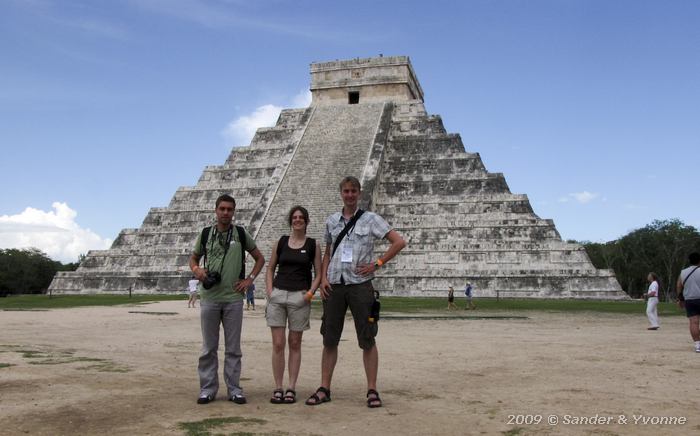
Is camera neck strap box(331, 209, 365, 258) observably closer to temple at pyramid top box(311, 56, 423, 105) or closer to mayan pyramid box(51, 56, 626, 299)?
mayan pyramid box(51, 56, 626, 299)

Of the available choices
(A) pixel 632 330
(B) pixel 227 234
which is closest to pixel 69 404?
(B) pixel 227 234

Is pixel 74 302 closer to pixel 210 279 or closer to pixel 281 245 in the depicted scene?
pixel 210 279

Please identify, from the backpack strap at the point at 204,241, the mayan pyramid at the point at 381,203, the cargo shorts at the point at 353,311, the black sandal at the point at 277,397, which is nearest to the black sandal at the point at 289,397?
the black sandal at the point at 277,397

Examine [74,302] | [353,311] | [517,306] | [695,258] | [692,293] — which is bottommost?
[517,306]

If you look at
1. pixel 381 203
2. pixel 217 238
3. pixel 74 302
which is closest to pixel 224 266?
pixel 217 238

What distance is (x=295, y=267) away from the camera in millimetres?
6051

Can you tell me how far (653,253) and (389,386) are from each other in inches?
2276

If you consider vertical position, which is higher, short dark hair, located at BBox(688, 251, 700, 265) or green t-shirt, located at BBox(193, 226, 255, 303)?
short dark hair, located at BBox(688, 251, 700, 265)

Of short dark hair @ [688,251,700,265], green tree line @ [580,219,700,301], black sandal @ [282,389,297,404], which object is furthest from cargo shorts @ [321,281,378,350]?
green tree line @ [580,219,700,301]

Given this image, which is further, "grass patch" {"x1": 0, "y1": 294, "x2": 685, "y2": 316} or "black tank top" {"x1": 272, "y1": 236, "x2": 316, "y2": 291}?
"grass patch" {"x1": 0, "y1": 294, "x2": 685, "y2": 316}

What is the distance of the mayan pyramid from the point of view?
2509 centimetres

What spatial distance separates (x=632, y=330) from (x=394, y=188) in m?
16.8

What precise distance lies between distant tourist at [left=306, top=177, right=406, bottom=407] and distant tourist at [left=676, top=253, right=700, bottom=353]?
19.6 ft

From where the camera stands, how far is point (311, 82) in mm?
36281
